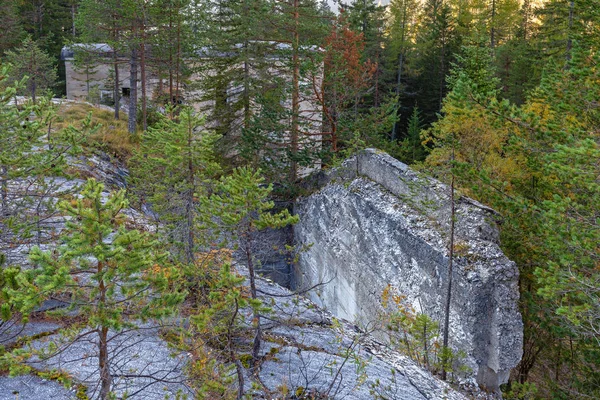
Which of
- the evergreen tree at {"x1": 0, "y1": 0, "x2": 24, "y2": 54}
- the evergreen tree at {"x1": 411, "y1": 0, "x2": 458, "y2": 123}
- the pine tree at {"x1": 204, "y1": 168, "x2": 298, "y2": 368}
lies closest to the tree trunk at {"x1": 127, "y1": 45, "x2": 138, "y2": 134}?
the evergreen tree at {"x1": 0, "y1": 0, "x2": 24, "y2": 54}

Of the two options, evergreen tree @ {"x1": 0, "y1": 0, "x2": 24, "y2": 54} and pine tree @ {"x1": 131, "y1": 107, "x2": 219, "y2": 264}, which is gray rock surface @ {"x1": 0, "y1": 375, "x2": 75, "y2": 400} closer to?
pine tree @ {"x1": 131, "y1": 107, "x2": 219, "y2": 264}

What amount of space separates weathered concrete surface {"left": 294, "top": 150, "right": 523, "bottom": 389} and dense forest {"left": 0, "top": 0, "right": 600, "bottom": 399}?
0.86 metres

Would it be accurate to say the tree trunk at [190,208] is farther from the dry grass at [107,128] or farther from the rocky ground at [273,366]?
the dry grass at [107,128]

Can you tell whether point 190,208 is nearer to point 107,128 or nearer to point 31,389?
point 31,389

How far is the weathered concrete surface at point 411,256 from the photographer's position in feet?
31.8

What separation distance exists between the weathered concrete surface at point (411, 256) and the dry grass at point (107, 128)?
9.13 metres

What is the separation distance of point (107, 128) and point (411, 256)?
17171mm

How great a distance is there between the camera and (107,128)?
73.7 feet

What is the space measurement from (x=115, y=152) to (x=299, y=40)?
31.8 feet

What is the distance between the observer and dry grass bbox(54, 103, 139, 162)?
20719mm

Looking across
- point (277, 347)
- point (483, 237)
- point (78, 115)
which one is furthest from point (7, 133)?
point (78, 115)

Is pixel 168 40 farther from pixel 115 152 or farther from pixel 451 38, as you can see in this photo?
pixel 451 38

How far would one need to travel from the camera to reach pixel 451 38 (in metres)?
31.7

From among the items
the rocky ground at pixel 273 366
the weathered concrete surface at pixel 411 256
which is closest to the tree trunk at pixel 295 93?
the weathered concrete surface at pixel 411 256
